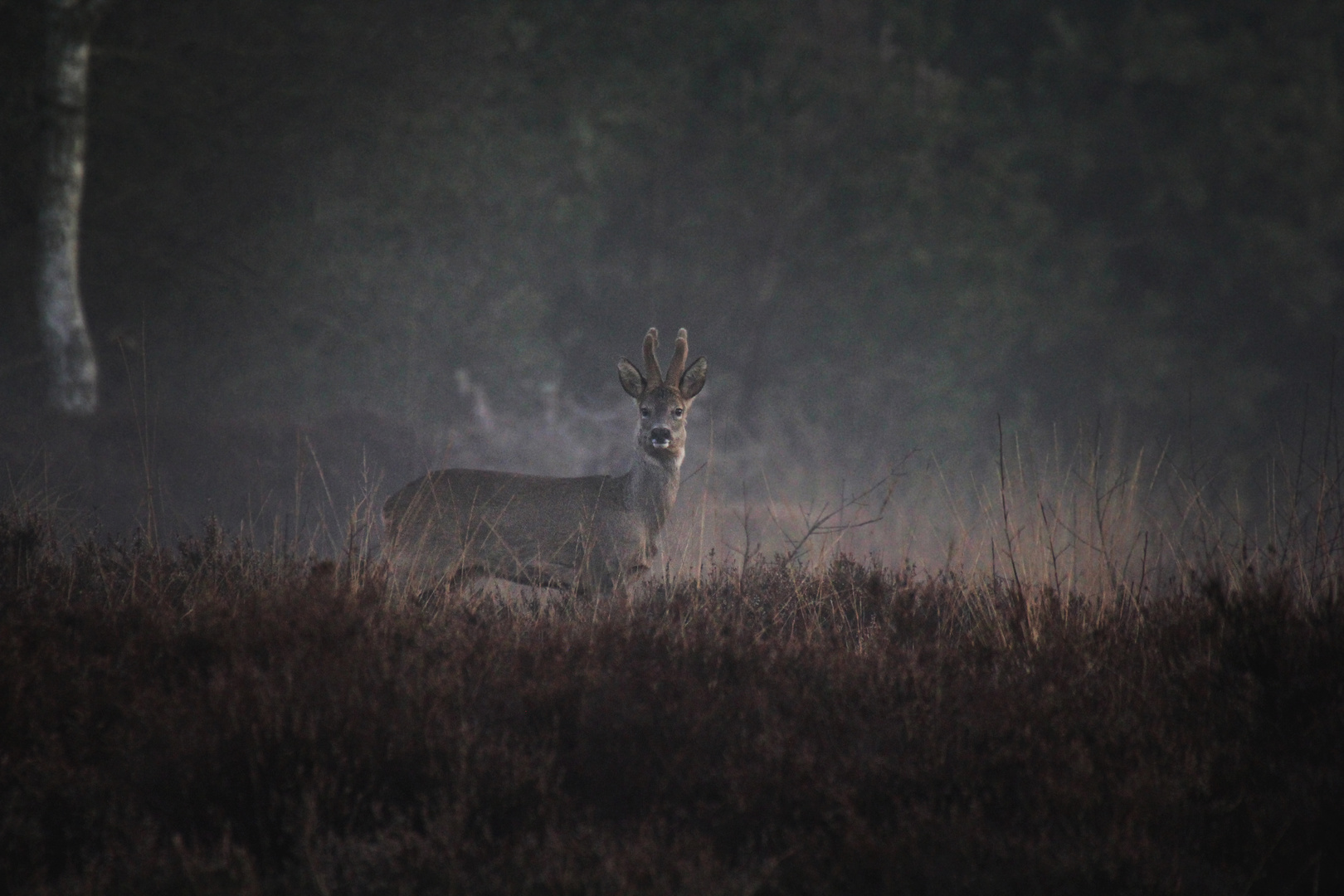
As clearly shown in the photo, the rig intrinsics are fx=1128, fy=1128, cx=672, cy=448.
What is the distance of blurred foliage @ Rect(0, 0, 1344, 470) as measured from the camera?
17625mm

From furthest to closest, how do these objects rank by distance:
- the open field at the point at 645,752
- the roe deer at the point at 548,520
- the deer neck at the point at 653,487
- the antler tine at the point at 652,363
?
the antler tine at the point at 652,363 → the deer neck at the point at 653,487 → the roe deer at the point at 548,520 → the open field at the point at 645,752

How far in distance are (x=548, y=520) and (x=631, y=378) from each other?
53.4 inches

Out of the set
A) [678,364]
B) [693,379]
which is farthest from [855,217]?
[678,364]

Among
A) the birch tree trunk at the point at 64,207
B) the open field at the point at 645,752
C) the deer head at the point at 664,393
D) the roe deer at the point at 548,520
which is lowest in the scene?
the open field at the point at 645,752

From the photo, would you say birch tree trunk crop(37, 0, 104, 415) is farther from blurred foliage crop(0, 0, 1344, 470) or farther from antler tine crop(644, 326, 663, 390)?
antler tine crop(644, 326, 663, 390)

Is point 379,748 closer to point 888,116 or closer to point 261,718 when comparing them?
point 261,718

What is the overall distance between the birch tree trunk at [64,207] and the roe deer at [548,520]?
278 inches

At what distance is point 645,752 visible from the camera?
4.00m

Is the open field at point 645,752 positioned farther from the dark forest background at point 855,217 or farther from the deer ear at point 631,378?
the dark forest background at point 855,217

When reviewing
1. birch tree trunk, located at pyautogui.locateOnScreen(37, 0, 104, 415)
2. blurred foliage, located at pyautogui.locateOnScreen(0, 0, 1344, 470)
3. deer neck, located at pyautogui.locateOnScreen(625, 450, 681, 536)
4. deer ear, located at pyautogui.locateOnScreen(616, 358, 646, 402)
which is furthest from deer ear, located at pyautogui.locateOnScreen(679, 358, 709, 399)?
blurred foliage, located at pyautogui.locateOnScreen(0, 0, 1344, 470)

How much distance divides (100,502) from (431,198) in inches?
281

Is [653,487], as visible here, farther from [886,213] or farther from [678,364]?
[886,213]

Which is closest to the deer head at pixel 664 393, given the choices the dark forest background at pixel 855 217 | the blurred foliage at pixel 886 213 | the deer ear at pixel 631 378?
the deer ear at pixel 631 378

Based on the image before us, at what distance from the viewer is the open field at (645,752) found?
338 centimetres
